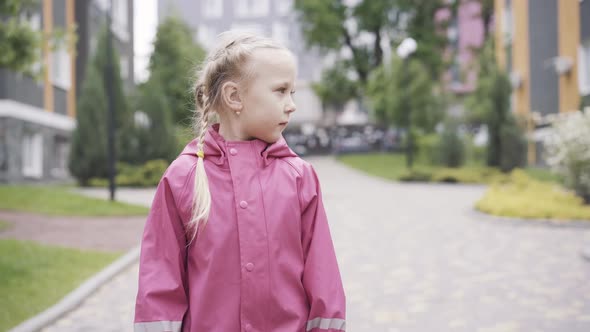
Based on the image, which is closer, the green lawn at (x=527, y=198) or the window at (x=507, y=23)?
the green lawn at (x=527, y=198)

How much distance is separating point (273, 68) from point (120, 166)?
22097 millimetres

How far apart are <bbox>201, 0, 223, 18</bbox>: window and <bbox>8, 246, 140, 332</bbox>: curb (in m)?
49.5

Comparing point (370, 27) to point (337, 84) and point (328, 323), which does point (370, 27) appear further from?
A: point (328, 323)

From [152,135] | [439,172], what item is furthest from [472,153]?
[152,135]

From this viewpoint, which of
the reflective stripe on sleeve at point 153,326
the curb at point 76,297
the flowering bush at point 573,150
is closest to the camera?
the reflective stripe on sleeve at point 153,326

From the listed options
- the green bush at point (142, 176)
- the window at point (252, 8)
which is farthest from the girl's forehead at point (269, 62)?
the window at point (252, 8)

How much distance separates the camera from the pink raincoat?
2213 mm

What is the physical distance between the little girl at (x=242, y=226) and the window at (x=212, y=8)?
5452 cm

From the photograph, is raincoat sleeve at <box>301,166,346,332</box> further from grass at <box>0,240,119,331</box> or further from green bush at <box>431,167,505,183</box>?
green bush at <box>431,167,505,183</box>

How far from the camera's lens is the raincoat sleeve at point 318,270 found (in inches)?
87.8

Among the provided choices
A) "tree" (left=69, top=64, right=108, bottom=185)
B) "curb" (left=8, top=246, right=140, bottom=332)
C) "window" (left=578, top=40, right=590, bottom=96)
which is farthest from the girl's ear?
"window" (left=578, top=40, right=590, bottom=96)

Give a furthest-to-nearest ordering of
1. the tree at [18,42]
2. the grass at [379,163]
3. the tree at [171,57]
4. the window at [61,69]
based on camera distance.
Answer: the grass at [379,163]
the tree at [171,57]
the window at [61,69]
the tree at [18,42]

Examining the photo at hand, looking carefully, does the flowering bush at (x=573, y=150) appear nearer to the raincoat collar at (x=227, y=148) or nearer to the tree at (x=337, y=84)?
the raincoat collar at (x=227, y=148)

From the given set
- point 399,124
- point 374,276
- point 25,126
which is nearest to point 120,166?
point 25,126
